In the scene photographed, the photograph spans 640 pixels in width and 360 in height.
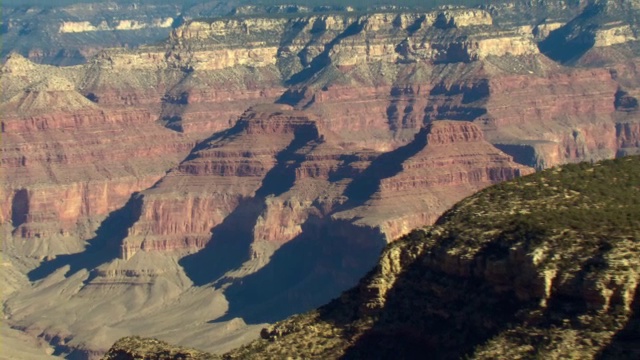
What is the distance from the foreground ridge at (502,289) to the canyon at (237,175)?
73960mm

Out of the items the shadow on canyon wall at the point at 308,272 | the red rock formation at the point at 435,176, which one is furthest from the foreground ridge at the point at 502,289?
the red rock formation at the point at 435,176

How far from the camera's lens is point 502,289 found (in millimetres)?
30547

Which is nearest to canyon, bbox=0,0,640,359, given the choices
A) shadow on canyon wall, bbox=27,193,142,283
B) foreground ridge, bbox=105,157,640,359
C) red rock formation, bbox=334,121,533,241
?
red rock formation, bbox=334,121,533,241

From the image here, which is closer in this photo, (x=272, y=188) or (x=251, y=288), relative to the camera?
(x=251, y=288)

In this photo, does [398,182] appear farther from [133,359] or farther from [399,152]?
[133,359]

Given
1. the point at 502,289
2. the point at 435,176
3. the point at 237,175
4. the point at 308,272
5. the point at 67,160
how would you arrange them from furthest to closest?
1. the point at 67,160
2. the point at 237,175
3. the point at 435,176
4. the point at 308,272
5. the point at 502,289

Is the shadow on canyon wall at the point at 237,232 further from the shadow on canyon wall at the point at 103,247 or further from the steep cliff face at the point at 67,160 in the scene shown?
the steep cliff face at the point at 67,160

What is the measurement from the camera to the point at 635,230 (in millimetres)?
30719

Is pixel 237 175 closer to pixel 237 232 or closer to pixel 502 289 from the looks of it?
pixel 237 232

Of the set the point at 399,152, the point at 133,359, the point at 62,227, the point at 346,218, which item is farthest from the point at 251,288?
the point at 133,359

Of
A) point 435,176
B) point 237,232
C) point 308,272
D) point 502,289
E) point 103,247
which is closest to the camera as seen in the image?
point 502,289

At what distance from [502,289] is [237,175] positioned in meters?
119

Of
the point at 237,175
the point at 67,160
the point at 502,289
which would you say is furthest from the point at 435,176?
the point at 502,289

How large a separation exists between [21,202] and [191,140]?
88.9 feet
